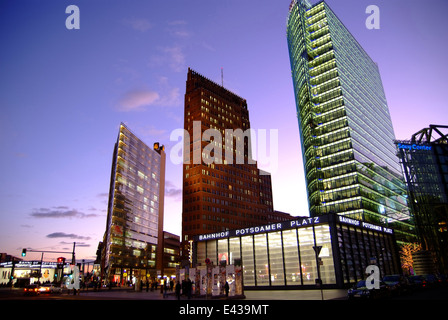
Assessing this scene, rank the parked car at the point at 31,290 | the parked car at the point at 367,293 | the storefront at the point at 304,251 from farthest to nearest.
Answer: the storefront at the point at 304,251, the parked car at the point at 31,290, the parked car at the point at 367,293

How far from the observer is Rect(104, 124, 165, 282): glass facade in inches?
4733

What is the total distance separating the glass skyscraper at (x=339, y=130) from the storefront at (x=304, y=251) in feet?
158

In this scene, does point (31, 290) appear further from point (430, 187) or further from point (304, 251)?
point (430, 187)

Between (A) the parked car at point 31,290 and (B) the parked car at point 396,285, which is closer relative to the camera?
(B) the parked car at point 396,285

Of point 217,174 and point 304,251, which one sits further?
point 217,174

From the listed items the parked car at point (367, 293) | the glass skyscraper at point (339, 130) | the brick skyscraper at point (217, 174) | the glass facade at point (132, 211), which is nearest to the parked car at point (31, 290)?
A: the parked car at point (367, 293)

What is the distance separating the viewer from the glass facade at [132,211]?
120 metres

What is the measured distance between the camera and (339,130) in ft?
366

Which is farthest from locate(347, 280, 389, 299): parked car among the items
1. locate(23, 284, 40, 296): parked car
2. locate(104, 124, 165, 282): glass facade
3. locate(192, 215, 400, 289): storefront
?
locate(104, 124, 165, 282): glass facade

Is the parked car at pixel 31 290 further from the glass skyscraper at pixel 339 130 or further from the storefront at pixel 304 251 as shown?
the glass skyscraper at pixel 339 130

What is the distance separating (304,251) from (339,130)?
7295 centimetres

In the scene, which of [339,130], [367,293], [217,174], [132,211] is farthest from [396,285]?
[217,174]

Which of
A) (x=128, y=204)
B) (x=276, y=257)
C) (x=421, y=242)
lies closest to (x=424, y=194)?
(x=421, y=242)

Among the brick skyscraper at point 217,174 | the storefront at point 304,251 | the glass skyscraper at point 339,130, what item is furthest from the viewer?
the brick skyscraper at point 217,174
